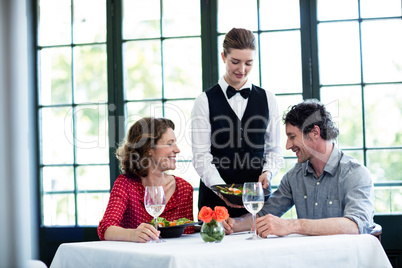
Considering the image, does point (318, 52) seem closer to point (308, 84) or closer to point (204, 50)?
point (308, 84)

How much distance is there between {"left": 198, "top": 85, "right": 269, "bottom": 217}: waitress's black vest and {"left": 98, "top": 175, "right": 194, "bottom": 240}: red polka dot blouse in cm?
39

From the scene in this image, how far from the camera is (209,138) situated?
8.46 ft

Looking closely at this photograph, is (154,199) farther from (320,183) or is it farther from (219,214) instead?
(320,183)

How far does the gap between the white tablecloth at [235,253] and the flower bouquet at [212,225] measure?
4 centimetres

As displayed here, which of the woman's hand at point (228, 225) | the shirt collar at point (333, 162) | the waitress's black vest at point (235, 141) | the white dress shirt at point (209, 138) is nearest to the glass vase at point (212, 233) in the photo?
the woman's hand at point (228, 225)

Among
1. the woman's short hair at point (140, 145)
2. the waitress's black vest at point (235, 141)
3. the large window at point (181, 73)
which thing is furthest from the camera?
the large window at point (181, 73)

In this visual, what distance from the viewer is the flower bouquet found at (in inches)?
63.2

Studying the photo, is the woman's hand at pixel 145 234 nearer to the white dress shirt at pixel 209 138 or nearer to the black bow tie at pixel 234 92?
the white dress shirt at pixel 209 138

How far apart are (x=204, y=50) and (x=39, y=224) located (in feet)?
5.84

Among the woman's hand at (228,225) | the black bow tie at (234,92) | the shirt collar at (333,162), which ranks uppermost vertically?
the black bow tie at (234,92)

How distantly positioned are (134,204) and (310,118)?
2.75 ft

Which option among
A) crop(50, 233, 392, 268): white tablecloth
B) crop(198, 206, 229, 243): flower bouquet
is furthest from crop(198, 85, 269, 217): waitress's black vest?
crop(198, 206, 229, 243): flower bouquet

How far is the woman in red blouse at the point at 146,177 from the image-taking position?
6.92 feet

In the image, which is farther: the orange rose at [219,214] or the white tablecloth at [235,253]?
the orange rose at [219,214]
